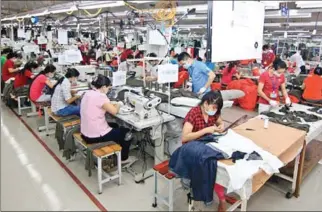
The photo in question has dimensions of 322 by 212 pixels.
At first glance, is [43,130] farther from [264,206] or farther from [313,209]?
[313,209]

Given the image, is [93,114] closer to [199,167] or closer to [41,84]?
[199,167]

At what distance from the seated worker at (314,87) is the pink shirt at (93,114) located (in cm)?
414

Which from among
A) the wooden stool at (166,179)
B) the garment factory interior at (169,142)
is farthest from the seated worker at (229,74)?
the wooden stool at (166,179)

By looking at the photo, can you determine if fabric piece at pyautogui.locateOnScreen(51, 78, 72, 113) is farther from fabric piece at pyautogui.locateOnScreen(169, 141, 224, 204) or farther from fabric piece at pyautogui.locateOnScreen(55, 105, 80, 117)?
fabric piece at pyautogui.locateOnScreen(169, 141, 224, 204)

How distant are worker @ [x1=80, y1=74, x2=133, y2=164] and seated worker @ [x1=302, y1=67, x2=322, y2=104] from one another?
4015mm

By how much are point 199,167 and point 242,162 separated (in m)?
0.30

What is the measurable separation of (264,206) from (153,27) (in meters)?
2.98

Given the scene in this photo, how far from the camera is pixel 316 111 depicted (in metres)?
3.32

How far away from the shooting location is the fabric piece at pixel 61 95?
3.84 meters

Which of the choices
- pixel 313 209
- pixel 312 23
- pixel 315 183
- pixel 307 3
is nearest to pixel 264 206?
pixel 313 209

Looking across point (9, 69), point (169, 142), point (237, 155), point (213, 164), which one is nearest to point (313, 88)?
point (169, 142)

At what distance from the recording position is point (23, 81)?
5.34 metres

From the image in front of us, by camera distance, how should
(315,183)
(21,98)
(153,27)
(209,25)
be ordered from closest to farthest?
(209,25) → (315,183) → (153,27) → (21,98)

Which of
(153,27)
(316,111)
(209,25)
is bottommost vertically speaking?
(316,111)
